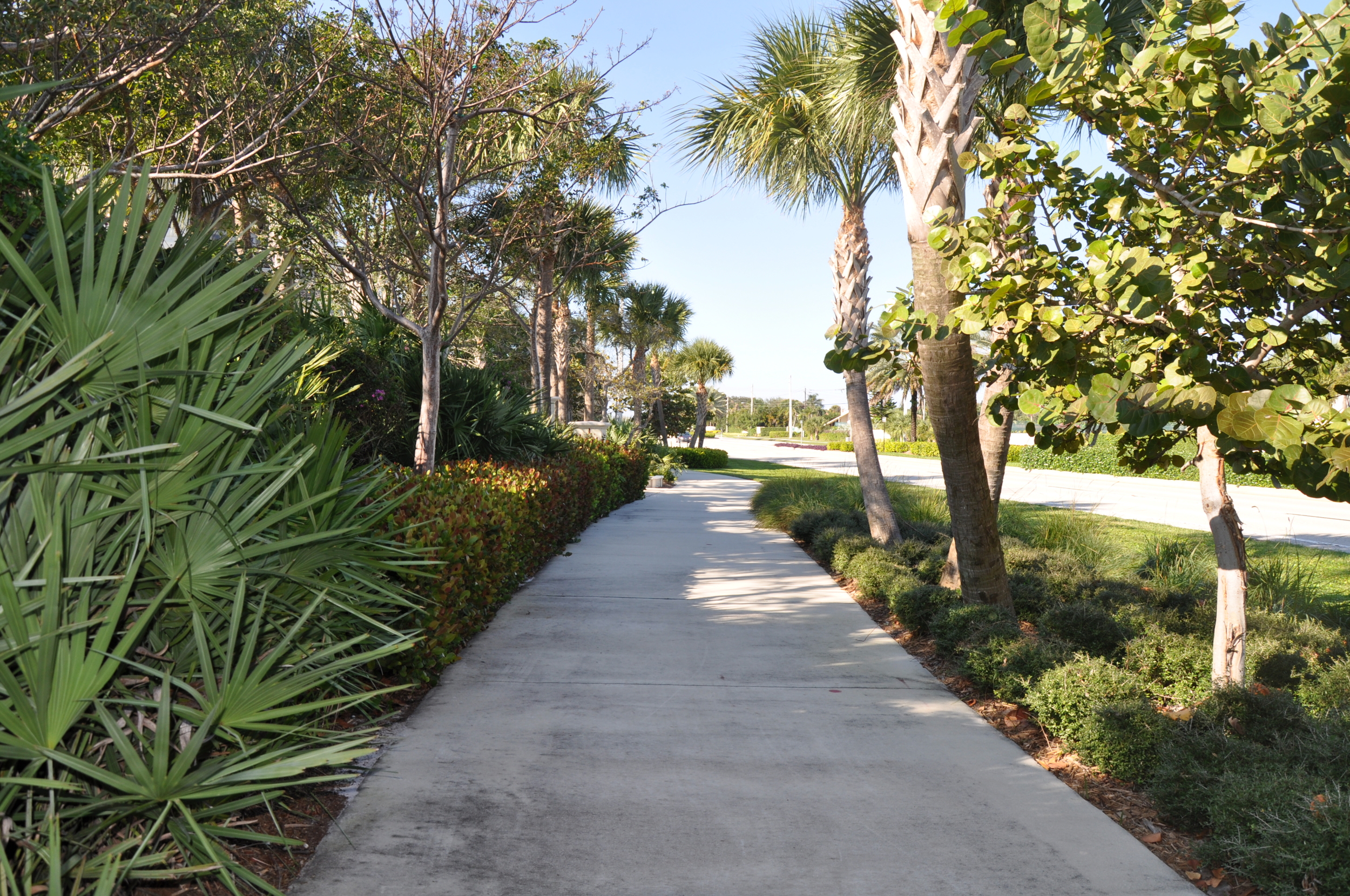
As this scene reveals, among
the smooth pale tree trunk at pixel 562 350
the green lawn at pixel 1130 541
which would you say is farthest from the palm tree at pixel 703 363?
the green lawn at pixel 1130 541

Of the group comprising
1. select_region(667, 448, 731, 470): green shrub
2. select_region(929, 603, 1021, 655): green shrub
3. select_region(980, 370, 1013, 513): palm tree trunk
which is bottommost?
select_region(929, 603, 1021, 655): green shrub

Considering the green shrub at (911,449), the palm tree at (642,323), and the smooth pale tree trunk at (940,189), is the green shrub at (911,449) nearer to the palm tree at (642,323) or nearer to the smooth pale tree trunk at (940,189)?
the palm tree at (642,323)

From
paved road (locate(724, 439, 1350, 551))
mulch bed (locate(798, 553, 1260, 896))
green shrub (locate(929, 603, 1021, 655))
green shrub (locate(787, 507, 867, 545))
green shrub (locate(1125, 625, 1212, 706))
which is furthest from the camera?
paved road (locate(724, 439, 1350, 551))

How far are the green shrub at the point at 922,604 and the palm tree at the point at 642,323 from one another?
24664 mm

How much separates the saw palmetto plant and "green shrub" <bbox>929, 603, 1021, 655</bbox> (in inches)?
153

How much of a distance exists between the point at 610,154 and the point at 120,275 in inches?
324

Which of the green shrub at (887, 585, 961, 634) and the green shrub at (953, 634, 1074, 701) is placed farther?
the green shrub at (887, 585, 961, 634)

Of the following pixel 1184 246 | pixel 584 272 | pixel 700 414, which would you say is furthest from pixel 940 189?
pixel 700 414

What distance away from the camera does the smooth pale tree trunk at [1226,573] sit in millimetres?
4602

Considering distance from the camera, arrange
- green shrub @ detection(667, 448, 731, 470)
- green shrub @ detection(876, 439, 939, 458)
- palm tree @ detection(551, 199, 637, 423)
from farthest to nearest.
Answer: green shrub @ detection(876, 439, 939, 458)
green shrub @ detection(667, 448, 731, 470)
palm tree @ detection(551, 199, 637, 423)

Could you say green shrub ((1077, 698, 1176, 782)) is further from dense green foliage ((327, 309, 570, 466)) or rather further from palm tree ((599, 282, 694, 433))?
palm tree ((599, 282, 694, 433))

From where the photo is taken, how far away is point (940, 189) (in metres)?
5.50

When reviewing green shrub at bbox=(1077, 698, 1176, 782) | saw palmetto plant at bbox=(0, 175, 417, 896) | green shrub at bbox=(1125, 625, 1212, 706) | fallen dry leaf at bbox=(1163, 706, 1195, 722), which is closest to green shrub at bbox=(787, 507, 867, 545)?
green shrub at bbox=(1125, 625, 1212, 706)

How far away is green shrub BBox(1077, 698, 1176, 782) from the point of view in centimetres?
390
